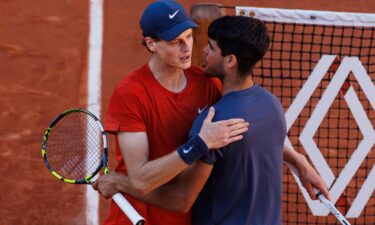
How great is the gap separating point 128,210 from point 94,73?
19.6 feet

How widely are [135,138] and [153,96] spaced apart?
28cm

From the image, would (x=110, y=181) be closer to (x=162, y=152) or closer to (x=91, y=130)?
(x=162, y=152)

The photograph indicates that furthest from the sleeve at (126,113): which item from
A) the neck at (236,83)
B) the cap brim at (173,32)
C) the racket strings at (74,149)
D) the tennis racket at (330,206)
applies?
the tennis racket at (330,206)

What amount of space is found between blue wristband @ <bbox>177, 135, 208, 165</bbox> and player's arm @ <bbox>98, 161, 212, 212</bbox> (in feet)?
0.36

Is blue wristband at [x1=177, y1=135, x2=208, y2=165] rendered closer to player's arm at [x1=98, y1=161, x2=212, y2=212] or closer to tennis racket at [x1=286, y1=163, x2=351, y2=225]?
player's arm at [x1=98, y1=161, x2=212, y2=212]

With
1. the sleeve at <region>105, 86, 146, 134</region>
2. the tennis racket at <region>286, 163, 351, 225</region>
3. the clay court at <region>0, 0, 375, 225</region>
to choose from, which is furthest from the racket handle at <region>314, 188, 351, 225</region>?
the clay court at <region>0, 0, 375, 225</region>

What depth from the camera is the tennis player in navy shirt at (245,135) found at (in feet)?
15.0

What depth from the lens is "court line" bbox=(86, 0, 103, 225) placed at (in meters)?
9.19

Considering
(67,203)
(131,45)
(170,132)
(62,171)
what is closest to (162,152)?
(170,132)

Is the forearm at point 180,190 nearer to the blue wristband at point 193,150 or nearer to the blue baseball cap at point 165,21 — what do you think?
the blue wristband at point 193,150

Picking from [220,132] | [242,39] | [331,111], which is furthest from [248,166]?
[331,111]

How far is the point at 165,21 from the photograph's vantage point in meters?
4.77

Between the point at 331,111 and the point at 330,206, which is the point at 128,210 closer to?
the point at 330,206

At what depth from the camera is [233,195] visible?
4637 mm
